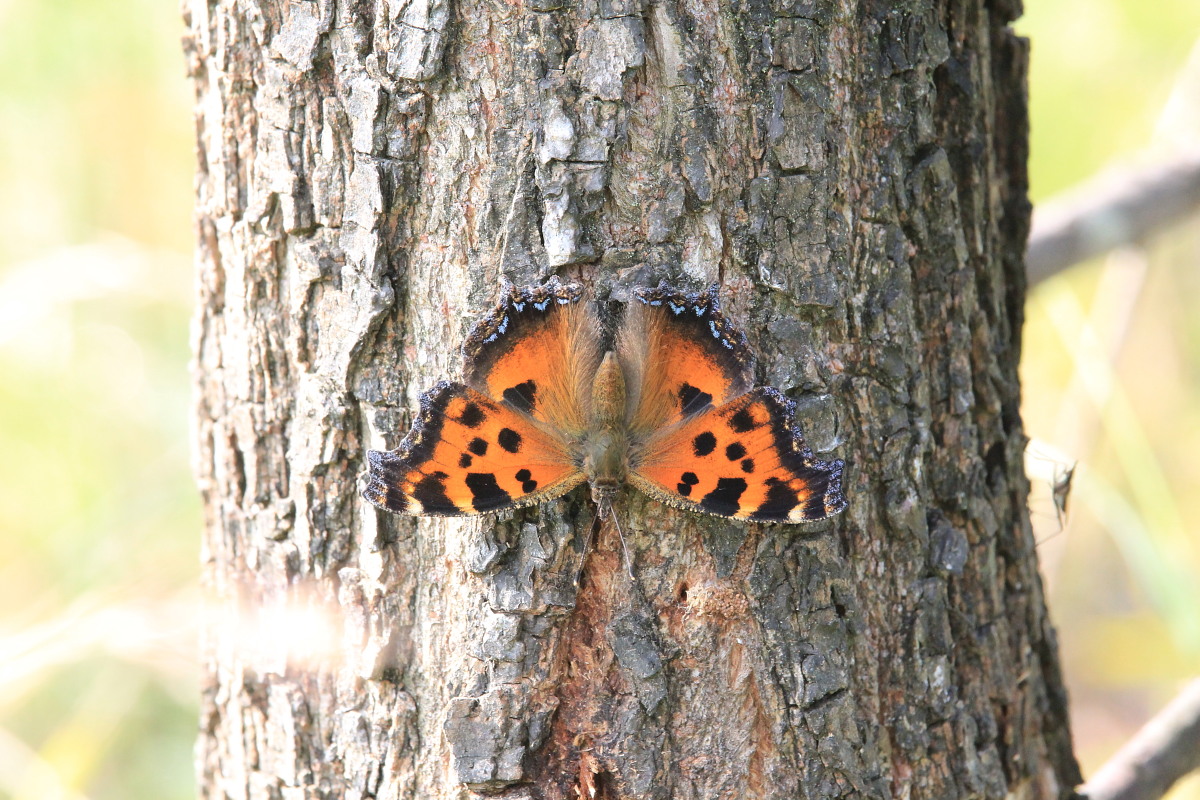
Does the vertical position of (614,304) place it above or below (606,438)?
above

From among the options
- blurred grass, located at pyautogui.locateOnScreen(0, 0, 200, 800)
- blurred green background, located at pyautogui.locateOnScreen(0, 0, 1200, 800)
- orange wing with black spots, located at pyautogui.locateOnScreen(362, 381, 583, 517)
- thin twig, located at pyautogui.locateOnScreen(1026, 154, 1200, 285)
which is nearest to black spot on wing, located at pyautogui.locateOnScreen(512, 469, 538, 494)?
orange wing with black spots, located at pyautogui.locateOnScreen(362, 381, 583, 517)

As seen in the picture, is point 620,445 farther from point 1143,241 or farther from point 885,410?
point 1143,241

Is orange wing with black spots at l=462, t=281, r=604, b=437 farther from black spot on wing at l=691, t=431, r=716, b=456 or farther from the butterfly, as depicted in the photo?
black spot on wing at l=691, t=431, r=716, b=456

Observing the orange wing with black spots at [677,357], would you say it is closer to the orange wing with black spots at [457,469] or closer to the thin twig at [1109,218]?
the orange wing with black spots at [457,469]

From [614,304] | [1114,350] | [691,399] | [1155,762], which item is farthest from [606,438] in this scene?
[1114,350]

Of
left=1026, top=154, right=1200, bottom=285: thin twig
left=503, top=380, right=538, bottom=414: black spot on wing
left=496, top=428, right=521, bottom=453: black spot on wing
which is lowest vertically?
left=496, top=428, right=521, bottom=453: black spot on wing

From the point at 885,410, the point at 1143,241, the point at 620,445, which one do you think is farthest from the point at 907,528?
the point at 1143,241

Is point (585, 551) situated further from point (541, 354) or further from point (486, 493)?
point (541, 354)
